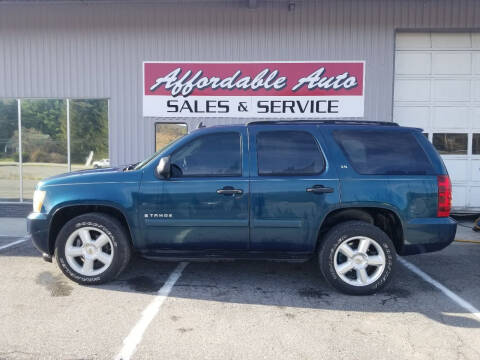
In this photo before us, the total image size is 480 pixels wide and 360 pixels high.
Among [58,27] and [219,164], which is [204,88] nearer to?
[58,27]

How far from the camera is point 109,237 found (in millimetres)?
4547

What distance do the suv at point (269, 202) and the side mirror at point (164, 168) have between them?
0.02 m

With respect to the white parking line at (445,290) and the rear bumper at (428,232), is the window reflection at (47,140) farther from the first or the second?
the rear bumper at (428,232)

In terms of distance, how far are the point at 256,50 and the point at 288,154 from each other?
525cm

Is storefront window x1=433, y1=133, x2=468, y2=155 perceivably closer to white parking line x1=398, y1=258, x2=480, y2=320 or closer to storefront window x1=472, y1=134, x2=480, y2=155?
storefront window x1=472, y1=134, x2=480, y2=155

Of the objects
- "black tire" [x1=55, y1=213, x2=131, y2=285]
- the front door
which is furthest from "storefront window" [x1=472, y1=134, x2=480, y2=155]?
"black tire" [x1=55, y1=213, x2=131, y2=285]

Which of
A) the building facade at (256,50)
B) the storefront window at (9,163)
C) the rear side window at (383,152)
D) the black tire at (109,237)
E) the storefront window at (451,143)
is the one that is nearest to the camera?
the rear side window at (383,152)

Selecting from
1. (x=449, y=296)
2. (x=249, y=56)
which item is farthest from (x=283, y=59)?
(x=449, y=296)

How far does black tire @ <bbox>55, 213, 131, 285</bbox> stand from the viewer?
4539 millimetres

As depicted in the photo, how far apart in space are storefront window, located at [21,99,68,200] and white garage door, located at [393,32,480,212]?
307 inches

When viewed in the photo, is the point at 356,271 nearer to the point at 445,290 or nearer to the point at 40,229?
the point at 445,290

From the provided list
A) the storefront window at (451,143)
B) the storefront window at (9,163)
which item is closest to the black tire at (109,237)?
the storefront window at (9,163)

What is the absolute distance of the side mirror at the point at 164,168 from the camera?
4.31 metres

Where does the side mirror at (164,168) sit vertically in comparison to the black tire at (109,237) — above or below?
above
